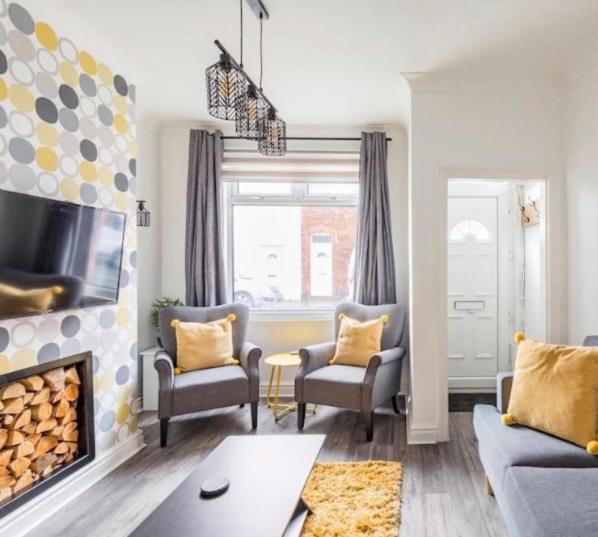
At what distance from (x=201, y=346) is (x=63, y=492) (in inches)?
53.3

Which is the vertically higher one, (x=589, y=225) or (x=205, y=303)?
(x=589, y=225)

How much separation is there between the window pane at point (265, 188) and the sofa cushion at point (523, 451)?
9.48 ft

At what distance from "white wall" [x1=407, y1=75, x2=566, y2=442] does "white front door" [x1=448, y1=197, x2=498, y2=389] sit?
45.4 inches

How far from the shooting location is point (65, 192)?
7.13 ft

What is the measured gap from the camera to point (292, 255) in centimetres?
410

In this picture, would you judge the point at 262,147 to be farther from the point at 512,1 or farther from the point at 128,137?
the point at 512,1

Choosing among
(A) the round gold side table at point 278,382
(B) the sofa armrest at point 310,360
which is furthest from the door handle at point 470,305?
(A) the round gold side table at point 278,382

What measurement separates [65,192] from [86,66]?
825mm

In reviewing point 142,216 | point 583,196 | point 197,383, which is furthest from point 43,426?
point 583,196

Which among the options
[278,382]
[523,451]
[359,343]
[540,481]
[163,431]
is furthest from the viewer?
[278,382]

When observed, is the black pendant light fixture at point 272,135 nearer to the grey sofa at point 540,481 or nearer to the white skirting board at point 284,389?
the grey sofa at point 540,481

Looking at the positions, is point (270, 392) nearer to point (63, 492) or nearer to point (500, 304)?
point (63, 492)

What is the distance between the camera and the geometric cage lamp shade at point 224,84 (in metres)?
1.72

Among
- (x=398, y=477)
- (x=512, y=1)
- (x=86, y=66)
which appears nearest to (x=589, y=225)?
(x=512, y=1)
